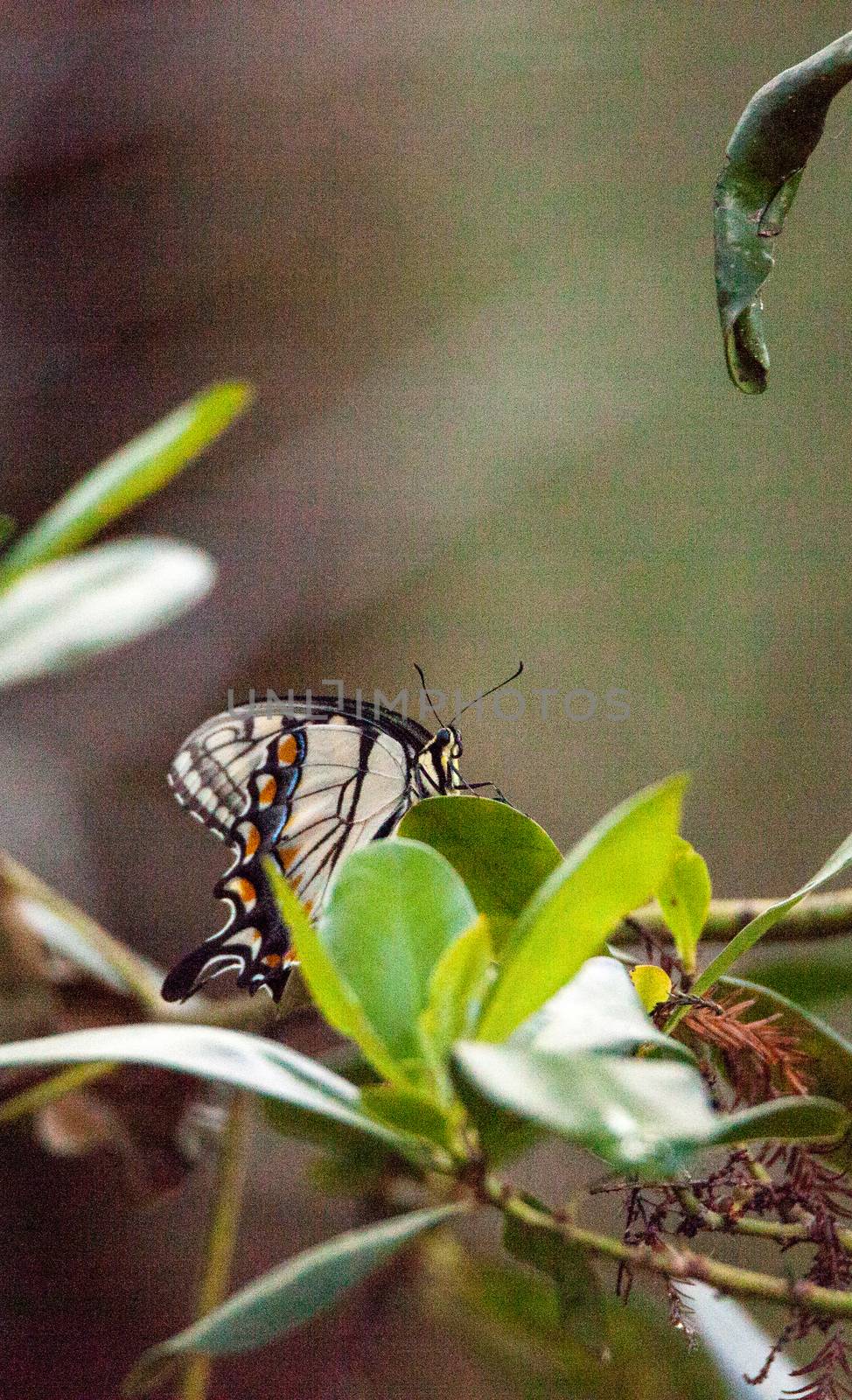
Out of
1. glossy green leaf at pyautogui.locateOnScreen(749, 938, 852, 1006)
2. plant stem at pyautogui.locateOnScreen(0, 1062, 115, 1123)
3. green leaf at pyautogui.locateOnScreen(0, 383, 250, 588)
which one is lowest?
glossy green leaf at pyautogui.locateOnScreen(749, 938, 852, 1006)

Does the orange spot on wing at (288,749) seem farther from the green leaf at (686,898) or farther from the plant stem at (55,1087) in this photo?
the green leaf at (686,898)

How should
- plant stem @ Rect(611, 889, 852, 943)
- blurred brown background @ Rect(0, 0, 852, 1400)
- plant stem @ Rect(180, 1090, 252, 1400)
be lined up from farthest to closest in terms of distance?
blurred brown background @ Rect(0, 0, 852, 1400) < plant stem @ Rect(180, 1090, 252, 1400) < plant stem @ Rect(611, 889, 852, 943)

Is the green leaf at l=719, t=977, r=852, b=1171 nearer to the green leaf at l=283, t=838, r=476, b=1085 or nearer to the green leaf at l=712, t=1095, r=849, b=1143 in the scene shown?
the green leaf at l=712, t=1095, r=849, b=1143

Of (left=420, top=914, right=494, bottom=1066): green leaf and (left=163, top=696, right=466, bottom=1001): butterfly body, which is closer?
(left=420, top=914, right=494, bottom=1066): green leaf

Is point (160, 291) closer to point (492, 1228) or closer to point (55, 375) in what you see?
point (55, 375)

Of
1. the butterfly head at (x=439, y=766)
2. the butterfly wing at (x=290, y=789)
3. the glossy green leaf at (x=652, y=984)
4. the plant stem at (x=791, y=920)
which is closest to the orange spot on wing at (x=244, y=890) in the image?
the butterfly wing at (x=290, y=789)

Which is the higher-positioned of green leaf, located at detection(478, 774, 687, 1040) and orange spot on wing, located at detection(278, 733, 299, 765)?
green leaf, located at detection(478, 774, 687, 1040)

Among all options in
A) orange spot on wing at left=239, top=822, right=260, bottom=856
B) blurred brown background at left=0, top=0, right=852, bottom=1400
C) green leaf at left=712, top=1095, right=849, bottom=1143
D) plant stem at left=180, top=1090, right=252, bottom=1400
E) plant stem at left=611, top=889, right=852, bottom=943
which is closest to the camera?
green leaf at left=712, top=1095, right=849, bottom=1143

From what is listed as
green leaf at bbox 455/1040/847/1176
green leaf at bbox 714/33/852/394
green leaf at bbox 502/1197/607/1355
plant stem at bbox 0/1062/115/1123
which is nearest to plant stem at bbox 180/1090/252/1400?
plant stem at bbox 0/1062/115/1123
